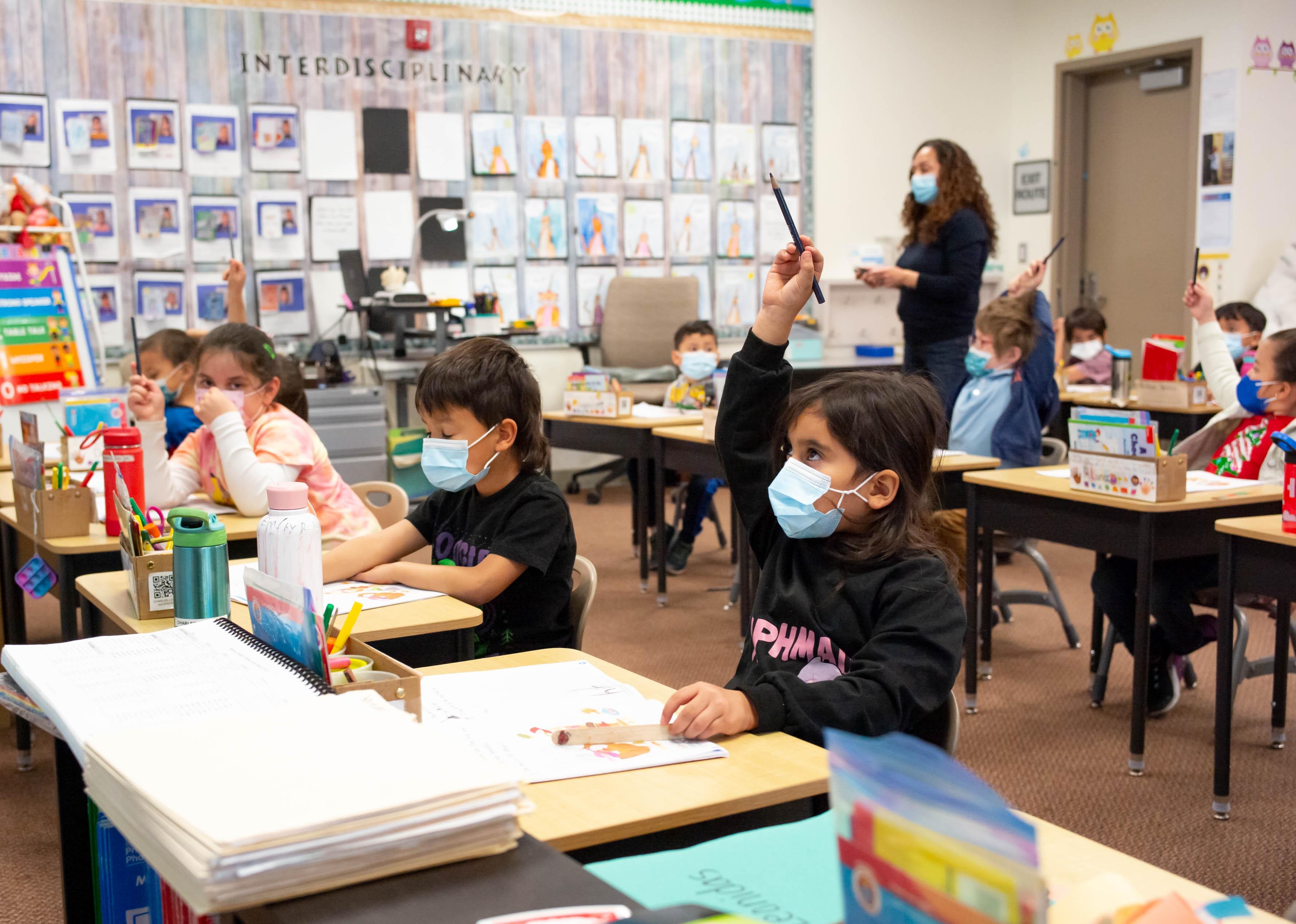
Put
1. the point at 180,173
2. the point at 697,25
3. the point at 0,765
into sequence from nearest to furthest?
1. the point at 0,765
2. the point at 180,173
3. the point at 697,25

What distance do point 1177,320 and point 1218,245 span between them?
0.61 m

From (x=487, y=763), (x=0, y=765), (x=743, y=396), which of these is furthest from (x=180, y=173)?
(x=487, y=763)

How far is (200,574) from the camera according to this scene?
167 centimetres

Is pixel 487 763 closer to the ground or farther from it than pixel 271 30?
closer to the ground

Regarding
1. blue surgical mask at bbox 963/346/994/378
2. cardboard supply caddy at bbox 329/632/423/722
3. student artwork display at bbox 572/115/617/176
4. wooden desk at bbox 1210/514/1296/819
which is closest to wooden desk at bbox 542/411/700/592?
blue surgical mask at bbox 963/346/994/378

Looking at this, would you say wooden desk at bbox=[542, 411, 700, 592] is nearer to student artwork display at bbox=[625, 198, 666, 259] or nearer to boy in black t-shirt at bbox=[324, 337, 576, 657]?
boy in black t-shirt at bbox=[324, 337, 576, 657]

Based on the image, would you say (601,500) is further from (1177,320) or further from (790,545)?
(790,545)

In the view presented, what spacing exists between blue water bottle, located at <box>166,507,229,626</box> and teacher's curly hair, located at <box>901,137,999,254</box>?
3.12 meters

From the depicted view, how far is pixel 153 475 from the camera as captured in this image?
262 centimetres

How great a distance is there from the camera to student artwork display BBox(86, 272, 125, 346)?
594 centimetres

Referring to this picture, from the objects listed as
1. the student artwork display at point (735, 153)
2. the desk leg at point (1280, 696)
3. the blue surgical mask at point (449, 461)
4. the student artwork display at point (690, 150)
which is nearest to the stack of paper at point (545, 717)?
the blue surgical mask at point (449, 461)

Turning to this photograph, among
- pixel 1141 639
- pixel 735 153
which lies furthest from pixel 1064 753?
pixel 735 153

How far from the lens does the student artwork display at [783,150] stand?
7.46m

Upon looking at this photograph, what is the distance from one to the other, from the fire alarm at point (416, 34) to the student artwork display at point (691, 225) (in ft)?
5.46
